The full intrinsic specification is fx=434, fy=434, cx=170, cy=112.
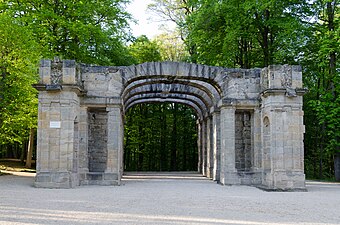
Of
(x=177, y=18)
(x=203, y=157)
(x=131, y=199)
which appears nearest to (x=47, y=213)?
(x=131, y=199)

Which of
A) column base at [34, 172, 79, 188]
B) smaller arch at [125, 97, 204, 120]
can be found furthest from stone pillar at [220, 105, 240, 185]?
smaller arch at [125, 97, 204, 120]

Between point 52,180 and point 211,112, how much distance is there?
7930 mm

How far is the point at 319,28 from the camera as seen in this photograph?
Result: 22547 millimetres

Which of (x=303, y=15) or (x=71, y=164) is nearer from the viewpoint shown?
(x=71, y=164)

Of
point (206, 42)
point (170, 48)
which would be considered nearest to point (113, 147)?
point (206, 42)

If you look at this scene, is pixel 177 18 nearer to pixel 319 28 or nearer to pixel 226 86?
pixel 319 28

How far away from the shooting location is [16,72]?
1895 centimetres

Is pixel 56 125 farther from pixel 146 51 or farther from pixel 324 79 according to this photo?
pixel 146 51

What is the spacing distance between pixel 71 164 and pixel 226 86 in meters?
6.61

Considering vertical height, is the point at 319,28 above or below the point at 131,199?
above

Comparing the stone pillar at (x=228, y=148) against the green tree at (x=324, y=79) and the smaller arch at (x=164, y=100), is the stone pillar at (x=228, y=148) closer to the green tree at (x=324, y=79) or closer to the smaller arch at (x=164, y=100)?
the green tree at (x=324, y=79)

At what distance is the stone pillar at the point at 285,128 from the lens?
14695mm

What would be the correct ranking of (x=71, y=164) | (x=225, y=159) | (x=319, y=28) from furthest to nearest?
1. (x=319, y=28)
2. (x=225, y=159)
3. (x=71, y=164)

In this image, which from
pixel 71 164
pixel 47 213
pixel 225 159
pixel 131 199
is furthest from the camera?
pixel 225 159
